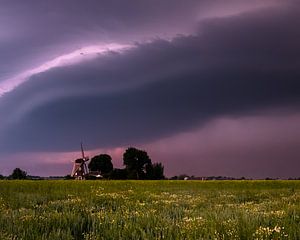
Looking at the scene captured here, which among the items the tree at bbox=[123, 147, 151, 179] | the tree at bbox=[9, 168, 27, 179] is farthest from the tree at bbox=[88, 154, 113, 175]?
the tree at bbox=[9, 168, 27, 179]

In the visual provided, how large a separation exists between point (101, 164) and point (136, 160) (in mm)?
17974

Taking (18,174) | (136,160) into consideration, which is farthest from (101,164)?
(18,174)

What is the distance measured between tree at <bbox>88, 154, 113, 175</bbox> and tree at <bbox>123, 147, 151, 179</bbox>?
52.4 feet

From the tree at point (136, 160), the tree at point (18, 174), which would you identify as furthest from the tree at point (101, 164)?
the tree at point (18, 174)

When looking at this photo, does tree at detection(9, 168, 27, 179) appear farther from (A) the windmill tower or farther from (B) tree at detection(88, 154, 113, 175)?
(B) tree at detection(88, 154, 113, 175)

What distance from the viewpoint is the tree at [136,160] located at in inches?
5399

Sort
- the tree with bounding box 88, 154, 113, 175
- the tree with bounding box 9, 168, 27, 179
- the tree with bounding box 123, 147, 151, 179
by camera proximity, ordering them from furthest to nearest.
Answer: the tree with bounding box 88, 154, 113, 175, the tree with bounding box 123, 147, 151, 179, the tree with bounding box 9, 168, 27, 179

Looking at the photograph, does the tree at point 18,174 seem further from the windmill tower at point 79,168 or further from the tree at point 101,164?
the tree at point 101,164

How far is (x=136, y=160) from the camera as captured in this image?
13888 centimetres

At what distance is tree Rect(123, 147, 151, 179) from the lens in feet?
450

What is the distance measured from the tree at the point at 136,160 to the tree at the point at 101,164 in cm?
1596

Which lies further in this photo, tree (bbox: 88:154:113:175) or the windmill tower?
tree (bbox: 88:154:113:175)

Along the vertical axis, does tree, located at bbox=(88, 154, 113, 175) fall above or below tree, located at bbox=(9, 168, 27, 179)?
above

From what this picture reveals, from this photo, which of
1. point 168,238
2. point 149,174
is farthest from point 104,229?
point 149,174
